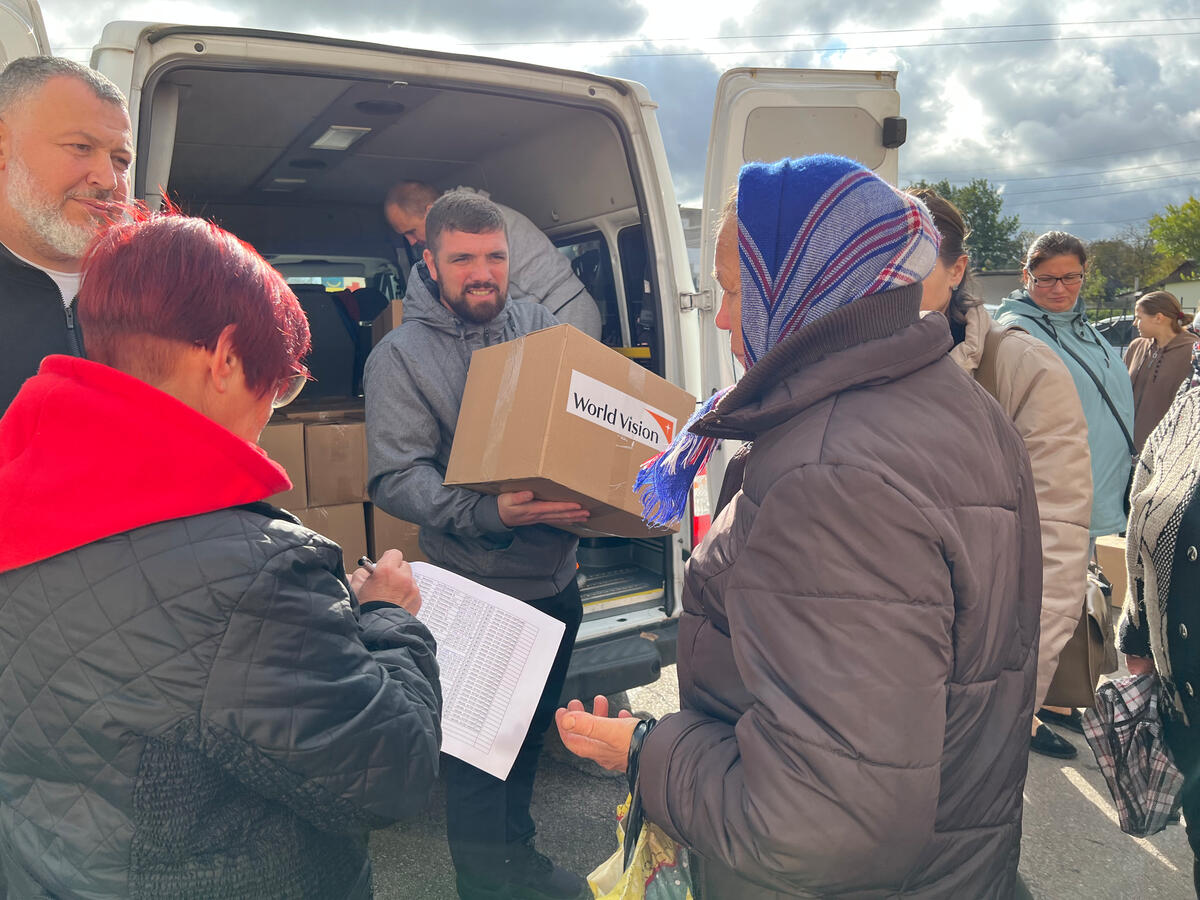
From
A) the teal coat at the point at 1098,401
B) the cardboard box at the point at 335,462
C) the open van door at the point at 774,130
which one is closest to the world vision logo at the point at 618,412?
the open van door at the point at 774,130

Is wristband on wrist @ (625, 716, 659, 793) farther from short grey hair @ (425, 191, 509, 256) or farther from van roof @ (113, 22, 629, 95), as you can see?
van roof @ (113, 22, 629, 95)

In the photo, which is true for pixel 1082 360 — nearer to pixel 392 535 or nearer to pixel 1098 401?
pixel 1098 401

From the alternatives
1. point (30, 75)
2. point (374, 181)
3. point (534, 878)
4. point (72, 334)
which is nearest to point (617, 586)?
point (534, 878)

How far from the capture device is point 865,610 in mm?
958

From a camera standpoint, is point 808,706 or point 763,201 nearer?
point 808,706

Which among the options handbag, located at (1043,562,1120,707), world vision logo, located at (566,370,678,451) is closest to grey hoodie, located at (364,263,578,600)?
world vision logo, located at (566,370,678,451)

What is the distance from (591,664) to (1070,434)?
1.57 m

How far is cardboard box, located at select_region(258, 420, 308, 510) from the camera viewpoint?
329 centimetres

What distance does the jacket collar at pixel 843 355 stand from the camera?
1.06 m

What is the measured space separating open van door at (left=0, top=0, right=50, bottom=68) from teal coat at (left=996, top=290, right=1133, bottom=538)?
3.28 metres

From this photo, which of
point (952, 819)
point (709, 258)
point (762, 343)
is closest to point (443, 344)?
point (709, 258)

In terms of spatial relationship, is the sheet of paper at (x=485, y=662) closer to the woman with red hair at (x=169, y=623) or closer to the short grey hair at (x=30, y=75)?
the woman with red hair at (x=169, y=623)

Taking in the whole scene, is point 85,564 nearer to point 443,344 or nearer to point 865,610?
point 865,610

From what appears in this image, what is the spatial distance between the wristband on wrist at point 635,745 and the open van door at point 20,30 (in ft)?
7.31
